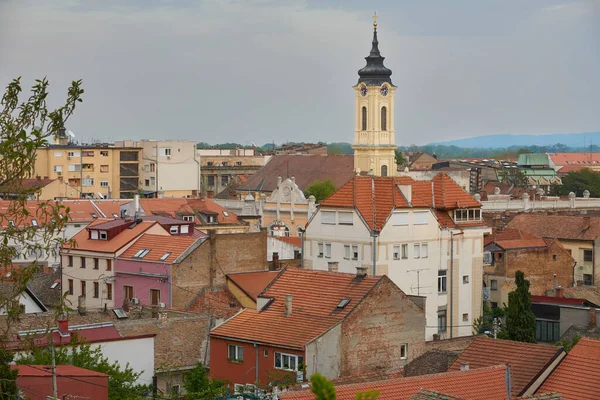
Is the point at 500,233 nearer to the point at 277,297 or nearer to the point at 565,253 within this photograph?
the point at 565,253

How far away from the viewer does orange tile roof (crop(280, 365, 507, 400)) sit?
95.3 ft

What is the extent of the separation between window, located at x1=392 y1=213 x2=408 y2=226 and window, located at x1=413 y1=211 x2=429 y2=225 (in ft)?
1.74

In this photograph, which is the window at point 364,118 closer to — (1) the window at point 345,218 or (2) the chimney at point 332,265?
(1) the window at point 345,218

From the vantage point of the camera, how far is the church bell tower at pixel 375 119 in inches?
5108

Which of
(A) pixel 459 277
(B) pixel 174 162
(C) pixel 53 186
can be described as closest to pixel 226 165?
(B) pixel 174 162

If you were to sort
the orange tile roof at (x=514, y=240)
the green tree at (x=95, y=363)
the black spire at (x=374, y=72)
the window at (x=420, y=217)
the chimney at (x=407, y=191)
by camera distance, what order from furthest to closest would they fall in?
the black spire at (x=374, y=72) → the orange tile roof at (x=514, y=240) → the chimney at (x=407, y=191) → the window at (x=420, y=217) → the green tree at (x=95, y=363)

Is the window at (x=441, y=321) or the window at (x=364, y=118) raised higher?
the window at (x=364, y=118)

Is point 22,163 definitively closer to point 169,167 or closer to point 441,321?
point 441,321

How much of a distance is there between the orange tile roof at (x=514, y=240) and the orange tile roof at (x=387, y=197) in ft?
27.5

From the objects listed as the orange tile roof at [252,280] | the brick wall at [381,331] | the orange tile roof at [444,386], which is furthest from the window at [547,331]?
the orange tile roof at [444,386]

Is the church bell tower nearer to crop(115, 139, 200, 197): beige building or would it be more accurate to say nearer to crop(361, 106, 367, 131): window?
crop(361, 106, 367, 131): window

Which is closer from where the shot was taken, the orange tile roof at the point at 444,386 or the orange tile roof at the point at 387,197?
the orange tile roof at the point at 444,386

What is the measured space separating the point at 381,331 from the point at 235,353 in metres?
4.78

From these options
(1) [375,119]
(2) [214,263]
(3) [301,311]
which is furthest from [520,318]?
(1) [375,119]
